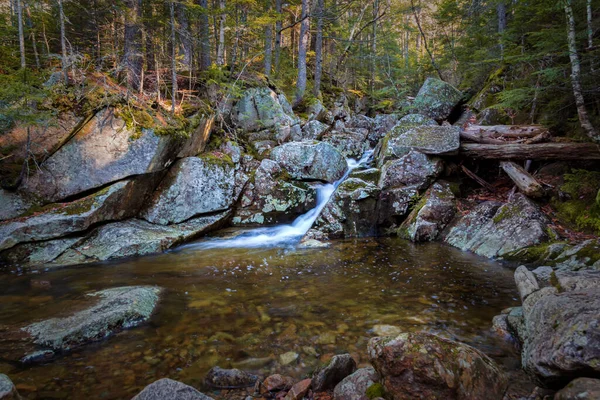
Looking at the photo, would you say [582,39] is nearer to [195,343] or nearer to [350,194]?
[350,194]

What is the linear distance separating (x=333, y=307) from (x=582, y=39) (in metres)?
8.26

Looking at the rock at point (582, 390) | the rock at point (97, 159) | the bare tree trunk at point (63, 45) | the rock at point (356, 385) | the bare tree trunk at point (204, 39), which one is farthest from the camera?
the bare tree trunk at point (204, 39)

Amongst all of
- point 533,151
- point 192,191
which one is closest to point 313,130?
point 192,191

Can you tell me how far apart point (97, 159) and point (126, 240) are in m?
2.40

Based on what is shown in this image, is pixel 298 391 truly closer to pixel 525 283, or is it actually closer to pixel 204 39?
pixel 525 283

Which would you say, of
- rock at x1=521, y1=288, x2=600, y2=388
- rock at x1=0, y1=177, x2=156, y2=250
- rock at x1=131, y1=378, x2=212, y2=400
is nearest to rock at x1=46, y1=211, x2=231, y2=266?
rock at x1=0, y1=177, x2=156, y2=250

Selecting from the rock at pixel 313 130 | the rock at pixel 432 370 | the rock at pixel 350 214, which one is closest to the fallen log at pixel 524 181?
the rock at pixel 350 214

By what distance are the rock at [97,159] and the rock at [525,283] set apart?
8.77 m

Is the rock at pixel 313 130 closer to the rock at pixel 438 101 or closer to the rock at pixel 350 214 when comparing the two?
the rock at pixel 438 101

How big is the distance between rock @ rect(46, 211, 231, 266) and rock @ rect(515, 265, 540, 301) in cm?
754

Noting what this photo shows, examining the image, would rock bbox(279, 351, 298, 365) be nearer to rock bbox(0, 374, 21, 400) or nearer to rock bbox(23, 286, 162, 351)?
rock bbox(23, 286, 162, 351)

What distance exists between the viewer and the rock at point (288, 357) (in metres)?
3.55

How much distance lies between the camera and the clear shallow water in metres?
3.43

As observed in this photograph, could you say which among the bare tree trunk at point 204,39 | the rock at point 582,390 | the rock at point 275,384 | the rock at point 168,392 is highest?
the bare tree trunk at point 204,39
